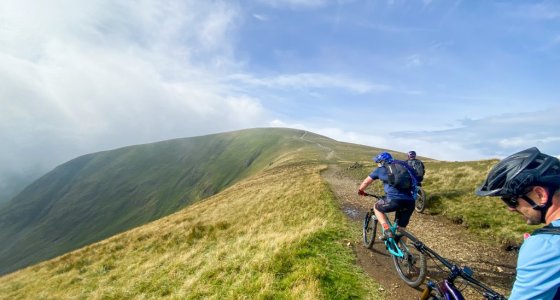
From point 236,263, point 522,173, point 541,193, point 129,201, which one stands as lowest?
point 129,201

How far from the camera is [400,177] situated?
9375mm

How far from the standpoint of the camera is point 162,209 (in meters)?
143

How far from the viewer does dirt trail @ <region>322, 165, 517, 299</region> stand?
349 inches

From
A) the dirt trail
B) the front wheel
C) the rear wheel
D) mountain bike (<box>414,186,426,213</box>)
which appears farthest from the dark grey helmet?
mountain bike (<box>414,186,426,213</box>)

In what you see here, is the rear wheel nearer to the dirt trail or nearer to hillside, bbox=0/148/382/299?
the dirt trail

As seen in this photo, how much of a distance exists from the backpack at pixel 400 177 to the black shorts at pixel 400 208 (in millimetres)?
485

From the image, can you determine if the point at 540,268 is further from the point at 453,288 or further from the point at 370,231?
the point at 370,231

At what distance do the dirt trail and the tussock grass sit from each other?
0.61 meters

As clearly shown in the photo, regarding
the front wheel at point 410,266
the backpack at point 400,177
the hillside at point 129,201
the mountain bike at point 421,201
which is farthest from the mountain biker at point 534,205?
the hillside at point 129,201

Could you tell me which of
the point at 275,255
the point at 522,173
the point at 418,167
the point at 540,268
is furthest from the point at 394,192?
the point at 418,167

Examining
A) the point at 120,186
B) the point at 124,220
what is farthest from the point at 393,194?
the point at 120,186

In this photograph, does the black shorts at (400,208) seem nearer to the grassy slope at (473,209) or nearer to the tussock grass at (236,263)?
the tussock grass at (236,263)

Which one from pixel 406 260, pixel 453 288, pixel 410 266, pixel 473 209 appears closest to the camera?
pixel 453 288

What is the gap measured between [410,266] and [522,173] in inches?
252
